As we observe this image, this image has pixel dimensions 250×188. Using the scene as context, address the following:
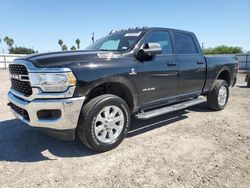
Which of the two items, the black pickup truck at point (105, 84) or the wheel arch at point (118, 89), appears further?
the wheel arch at point (118, 89)

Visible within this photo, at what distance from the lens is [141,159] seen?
3264 mm

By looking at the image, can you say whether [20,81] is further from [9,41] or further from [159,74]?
[9,41]

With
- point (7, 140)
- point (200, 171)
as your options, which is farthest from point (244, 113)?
point (7, 140)

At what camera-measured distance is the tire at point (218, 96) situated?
595 centimetres

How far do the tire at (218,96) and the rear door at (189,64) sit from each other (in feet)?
1.97

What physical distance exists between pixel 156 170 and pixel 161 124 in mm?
2023

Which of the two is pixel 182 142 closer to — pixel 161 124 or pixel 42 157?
pixel 161 124

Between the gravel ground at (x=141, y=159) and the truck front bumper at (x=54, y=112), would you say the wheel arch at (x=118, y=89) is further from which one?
the gravel ground at (x=141, y=159)

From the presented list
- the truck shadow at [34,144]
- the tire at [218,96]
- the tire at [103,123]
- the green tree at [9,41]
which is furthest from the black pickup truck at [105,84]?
the green tree at [9,41]

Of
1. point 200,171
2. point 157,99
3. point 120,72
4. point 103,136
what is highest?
point 120,72

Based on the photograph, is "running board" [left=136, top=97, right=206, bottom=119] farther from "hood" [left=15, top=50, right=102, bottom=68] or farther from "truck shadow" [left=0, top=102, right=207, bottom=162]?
"hood" [left=15, top=50, right=102, bottom=68]

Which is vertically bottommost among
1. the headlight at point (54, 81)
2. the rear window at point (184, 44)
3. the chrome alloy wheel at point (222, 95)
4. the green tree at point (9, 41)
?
the chrome alloy wheel at point (222, 95)

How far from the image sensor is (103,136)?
11.6ft

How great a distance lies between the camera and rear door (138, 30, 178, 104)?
4.02 m
